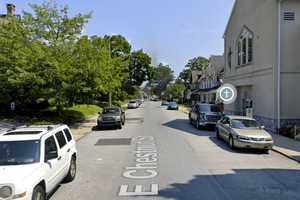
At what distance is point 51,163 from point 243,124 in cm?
1188

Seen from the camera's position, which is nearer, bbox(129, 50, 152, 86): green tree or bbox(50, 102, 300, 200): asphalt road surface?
bbox(50, 102, 300, 200): asphalt road surface

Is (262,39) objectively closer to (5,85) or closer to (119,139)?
(119,139)

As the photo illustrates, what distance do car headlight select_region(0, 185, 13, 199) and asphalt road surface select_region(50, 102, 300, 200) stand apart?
2232 mm

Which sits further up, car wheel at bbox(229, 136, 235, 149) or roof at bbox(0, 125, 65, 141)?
roof at bbox(0, 125, 65, 141)

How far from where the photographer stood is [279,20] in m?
23.0

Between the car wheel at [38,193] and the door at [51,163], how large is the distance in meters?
0.27

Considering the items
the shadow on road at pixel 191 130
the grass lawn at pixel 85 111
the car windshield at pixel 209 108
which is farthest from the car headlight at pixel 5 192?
the grass lawn at pixel 85 111

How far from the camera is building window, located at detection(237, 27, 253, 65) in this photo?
2857 centimetres

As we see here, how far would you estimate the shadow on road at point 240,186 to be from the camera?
8938mm

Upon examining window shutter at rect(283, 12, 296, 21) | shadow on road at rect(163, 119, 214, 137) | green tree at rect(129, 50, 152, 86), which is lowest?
shadow on road at rect(163, 119, 214, 137)

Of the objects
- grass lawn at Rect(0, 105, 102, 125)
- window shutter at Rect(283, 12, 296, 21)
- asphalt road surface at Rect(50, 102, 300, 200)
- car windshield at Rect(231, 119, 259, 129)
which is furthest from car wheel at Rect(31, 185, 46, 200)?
grass lawn at Rect(0, 105, 102, 125)

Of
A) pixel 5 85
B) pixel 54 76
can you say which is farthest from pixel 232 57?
pixel 5 85

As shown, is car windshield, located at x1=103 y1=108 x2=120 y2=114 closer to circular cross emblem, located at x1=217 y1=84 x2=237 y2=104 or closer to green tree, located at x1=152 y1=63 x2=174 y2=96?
circular cross emblem, located at x1=217 y1=84 x2=237 y2=104

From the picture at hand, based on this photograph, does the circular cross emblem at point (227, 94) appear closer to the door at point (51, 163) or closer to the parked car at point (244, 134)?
the parked car at point (244, 134)
